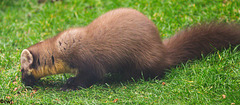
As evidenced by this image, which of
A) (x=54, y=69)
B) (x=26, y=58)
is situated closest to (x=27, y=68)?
(x=26, y=58)

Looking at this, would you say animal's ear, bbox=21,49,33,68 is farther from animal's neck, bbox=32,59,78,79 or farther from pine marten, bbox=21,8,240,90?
animal's neck, bbox=32,59,78,79

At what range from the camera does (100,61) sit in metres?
5.14

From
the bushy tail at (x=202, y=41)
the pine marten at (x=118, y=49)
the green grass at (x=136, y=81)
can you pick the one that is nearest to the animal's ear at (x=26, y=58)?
the pine marten at (x=118, y=49)

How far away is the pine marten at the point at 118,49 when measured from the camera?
5129 mm

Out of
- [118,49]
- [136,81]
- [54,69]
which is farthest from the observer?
[136,81]

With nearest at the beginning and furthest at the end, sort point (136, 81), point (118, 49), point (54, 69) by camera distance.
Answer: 1. point (118, 49)
2. point (54, 69)
3. point (136, 81)

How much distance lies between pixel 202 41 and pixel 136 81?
1.53m

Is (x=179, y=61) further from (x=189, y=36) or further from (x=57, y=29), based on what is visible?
(x=57, y=29)

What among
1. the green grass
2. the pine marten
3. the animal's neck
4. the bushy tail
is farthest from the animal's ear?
the bushy tail

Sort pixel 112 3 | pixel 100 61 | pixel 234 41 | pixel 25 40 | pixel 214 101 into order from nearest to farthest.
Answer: pixel 214 101
pixel 100 61
pixel 234 41
pixel 25 40
pixel 112 3

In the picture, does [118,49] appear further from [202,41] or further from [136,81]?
[202,41]

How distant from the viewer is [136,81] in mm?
5508

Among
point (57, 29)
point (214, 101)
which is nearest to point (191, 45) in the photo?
point (214, 101)

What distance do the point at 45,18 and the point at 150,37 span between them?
13.5 feet
